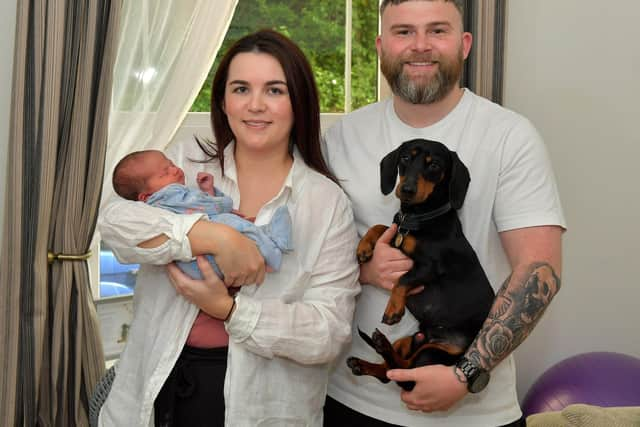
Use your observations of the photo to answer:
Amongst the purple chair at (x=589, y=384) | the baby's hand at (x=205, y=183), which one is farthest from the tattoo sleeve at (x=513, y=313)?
the purple chair at (x=589, y=384)

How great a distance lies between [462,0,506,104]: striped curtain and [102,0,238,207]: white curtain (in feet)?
3.05

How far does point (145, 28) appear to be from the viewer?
236cm

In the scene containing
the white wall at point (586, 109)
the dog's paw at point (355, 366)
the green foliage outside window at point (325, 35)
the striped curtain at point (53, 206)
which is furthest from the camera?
the white wall at point (586, 109)

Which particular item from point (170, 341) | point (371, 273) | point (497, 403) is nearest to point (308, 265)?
point (371, 273)

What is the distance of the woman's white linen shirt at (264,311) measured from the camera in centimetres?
158

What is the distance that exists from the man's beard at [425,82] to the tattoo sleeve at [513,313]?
46 cm

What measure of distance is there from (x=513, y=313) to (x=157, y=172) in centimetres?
84

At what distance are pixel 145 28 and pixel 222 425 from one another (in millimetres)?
1287

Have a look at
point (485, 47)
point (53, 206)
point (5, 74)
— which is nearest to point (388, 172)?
point (53, 206)

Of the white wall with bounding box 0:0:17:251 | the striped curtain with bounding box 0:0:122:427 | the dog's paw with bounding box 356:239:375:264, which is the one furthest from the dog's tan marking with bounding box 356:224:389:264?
the white wall with bounding box 0:0:17:251

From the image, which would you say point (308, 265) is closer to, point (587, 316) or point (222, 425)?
point (222, 425)

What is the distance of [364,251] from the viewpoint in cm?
175

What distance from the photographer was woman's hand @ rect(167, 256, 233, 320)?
1.57 metres

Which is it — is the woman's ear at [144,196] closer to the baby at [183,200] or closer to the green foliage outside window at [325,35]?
the baby at [183,200]
